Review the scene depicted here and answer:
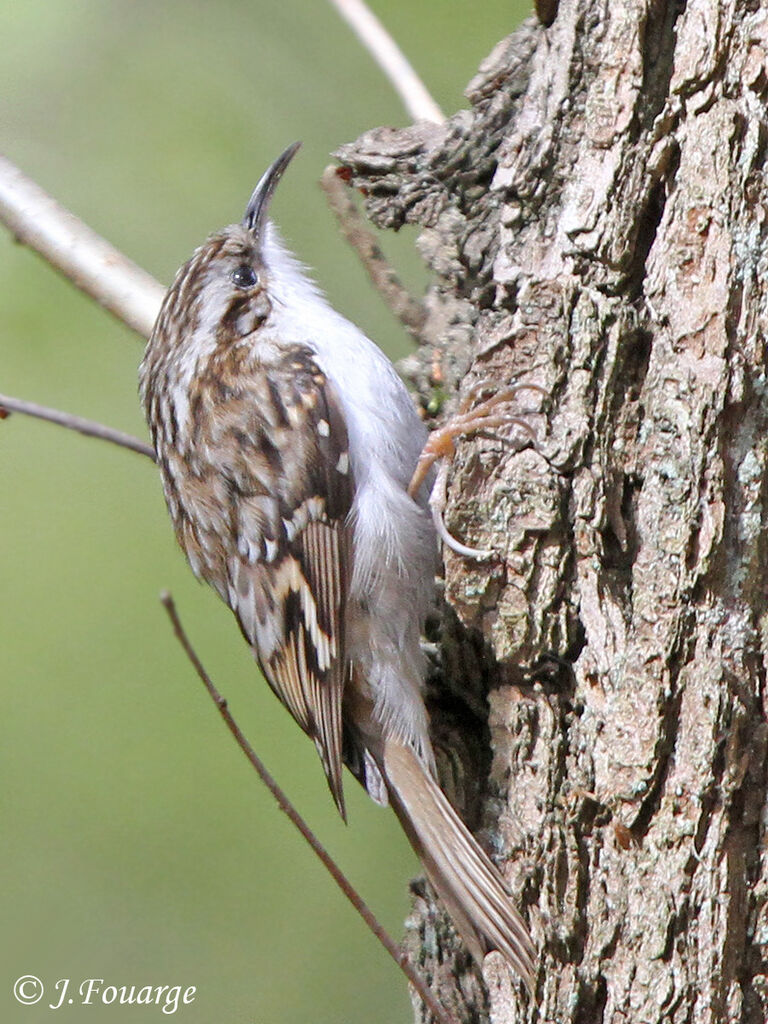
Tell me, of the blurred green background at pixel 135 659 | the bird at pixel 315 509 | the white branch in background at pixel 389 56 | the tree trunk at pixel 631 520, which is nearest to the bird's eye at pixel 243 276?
the bird at pixel 315 509

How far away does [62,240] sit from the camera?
215 centimetres

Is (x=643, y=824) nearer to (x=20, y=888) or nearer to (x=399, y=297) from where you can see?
→ (x=399, y=297)

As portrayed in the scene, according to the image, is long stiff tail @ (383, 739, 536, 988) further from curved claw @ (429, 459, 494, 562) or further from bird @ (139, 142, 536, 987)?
curved claw @ (429, 459, 494, 562)

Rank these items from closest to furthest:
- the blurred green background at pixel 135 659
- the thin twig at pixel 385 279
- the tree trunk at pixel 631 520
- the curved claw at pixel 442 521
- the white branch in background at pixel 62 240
A: the tree trunk at pixel 631 520 < the curved claw at pixel 442 521 < the white branch in background at pixel 62 240 < the thin twig at pixel 385 279 < the blurred green background at pixel 135 659

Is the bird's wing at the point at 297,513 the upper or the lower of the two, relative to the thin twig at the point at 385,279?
lower

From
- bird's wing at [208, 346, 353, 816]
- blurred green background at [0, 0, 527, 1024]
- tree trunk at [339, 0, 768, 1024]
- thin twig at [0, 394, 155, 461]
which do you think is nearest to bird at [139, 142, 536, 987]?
bird's wing at [208, 346, 353, 816]

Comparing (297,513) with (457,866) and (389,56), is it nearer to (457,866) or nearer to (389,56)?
(457,866)

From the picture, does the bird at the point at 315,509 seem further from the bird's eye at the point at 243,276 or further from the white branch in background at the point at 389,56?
the white branch in background at the point at 389,56

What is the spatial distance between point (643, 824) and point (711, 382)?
1.91 feet

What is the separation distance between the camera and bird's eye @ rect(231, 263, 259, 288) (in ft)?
7.66

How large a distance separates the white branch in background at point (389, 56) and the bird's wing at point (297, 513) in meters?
0.52

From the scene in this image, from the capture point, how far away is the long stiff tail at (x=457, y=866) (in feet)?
5.52

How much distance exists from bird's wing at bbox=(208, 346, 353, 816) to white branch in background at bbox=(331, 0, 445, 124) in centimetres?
52

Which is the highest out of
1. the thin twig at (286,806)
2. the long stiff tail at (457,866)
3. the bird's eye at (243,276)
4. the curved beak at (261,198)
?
the curved beak at (261,198)
